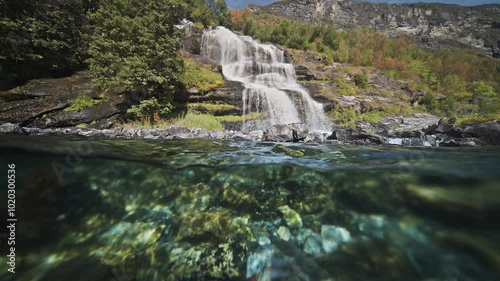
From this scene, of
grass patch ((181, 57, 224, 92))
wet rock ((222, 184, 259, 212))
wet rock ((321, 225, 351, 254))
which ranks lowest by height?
wet rock ((321, 225, 351, 254))

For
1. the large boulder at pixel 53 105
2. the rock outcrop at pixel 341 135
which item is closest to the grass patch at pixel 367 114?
the rock outcrop at pixel 341 135

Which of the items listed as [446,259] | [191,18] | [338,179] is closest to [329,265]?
[446,259]

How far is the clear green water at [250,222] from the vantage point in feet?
5.06

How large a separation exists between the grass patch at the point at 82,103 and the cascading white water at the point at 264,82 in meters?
8.09

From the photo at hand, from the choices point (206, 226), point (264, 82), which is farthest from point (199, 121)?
point (206, 226)

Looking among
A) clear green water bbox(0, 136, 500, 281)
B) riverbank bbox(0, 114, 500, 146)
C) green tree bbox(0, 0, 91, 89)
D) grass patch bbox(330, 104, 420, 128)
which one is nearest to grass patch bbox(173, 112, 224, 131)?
riverbank bbox(0, 114, 500, 146)

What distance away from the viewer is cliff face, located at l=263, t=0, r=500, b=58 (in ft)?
227

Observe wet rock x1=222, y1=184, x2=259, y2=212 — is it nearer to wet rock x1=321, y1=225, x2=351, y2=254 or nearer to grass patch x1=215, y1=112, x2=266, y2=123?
wet rock x1=321, y1=225, x2=351, y2=254

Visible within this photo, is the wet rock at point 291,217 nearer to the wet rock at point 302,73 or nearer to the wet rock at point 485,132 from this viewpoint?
the wet rock at point 485,132

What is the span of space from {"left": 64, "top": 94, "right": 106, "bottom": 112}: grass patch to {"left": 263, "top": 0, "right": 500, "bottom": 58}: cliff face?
76950mm

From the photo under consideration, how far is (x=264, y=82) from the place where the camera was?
59.7ft

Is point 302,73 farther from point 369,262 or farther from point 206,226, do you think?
point 369,262

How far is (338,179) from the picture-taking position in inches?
92.7

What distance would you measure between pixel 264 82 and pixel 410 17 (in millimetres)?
91847
